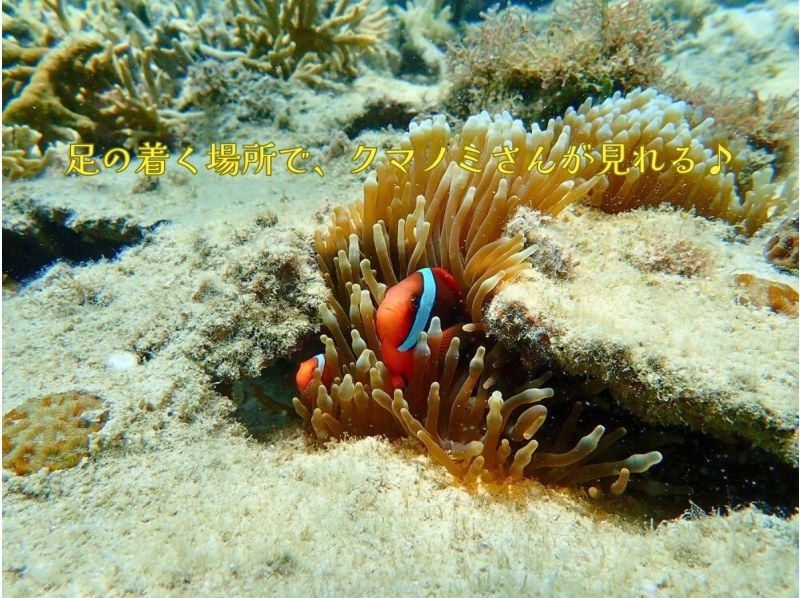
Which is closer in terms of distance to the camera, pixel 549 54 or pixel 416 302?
pixel 416 302

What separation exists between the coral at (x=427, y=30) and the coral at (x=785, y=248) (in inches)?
182

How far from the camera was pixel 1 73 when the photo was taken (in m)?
4.65

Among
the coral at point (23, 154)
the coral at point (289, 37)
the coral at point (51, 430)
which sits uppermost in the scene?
the coral at point (289, 37)

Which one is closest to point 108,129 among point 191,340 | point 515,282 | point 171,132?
point 171,132

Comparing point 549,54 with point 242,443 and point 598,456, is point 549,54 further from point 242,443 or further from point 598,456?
point 242,443

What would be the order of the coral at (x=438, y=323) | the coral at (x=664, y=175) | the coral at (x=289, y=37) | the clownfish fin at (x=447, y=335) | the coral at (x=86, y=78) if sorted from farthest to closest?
the coral at (x=289, y=37), the coral at (x=86, y=78), the coral at (x=664, y=175), the clownfish fin at (x=447, y=335), the coral at (x=438, y=323)

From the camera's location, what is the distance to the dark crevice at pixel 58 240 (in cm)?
355

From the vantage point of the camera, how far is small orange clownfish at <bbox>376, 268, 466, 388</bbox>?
7.08 feet

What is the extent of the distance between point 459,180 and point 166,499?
6.34 feet

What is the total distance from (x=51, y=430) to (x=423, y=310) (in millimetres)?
1651

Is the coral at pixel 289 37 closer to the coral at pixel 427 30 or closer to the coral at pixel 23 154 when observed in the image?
the coral at pixel 427 30

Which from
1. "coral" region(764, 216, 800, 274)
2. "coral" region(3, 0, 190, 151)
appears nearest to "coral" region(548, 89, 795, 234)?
"coral" region(764, 216, 800, 274)

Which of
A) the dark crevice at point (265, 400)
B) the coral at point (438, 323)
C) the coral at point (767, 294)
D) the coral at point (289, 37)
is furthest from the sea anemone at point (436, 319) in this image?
the coral at point (289, 37)

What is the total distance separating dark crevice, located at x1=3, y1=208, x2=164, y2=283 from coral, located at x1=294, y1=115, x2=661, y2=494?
1.84 metres
